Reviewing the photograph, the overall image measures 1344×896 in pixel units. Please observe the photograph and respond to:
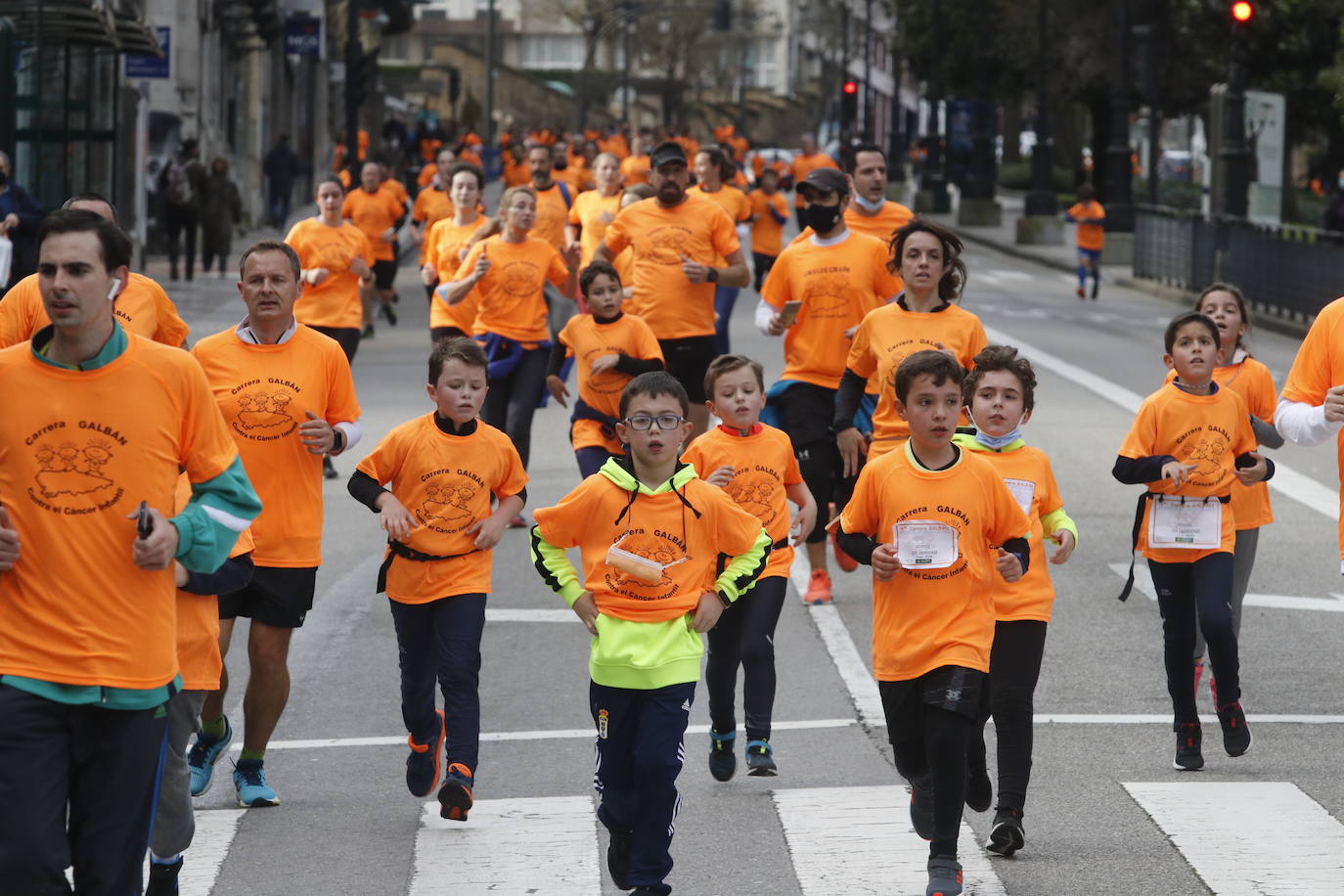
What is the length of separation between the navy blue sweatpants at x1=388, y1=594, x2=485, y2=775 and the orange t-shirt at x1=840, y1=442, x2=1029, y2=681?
1.59 m

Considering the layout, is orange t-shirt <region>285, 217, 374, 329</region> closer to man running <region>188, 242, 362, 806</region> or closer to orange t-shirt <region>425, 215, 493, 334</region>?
orange t-shirt <region>425, 215, 493, 334</region>

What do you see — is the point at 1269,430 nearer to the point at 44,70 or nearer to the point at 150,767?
the point at 150,767

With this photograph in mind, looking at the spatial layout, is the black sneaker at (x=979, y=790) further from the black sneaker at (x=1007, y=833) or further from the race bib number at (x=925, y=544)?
the race bib number at (x=925, y=544)

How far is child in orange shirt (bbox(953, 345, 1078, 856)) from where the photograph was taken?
7.26 meters

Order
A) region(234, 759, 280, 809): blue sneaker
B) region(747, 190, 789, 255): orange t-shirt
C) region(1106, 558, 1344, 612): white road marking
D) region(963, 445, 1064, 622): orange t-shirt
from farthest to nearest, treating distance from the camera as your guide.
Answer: region(747, 190, 789, 255): orange t-shirt, region(1106, 558, 1344, 612): white road marking, region(234, 759, 280, 809): blue sneaker, region(963, 445, 1064, 622): orange t-shirt

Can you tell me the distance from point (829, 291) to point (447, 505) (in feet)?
12.8

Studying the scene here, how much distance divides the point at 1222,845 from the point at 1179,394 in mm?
1846

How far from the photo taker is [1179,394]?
8477mm

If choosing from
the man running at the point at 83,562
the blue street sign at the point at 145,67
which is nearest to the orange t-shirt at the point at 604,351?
the man running at the point at 83,562

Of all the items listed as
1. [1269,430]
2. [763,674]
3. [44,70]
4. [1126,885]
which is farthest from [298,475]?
[44,70]

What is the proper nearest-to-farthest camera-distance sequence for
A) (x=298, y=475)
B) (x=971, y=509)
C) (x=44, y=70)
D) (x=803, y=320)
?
(x=971, y=509) < (x=298, y=475) < (x=803, y=320) < (x=44, y=70)

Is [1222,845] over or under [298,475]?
under

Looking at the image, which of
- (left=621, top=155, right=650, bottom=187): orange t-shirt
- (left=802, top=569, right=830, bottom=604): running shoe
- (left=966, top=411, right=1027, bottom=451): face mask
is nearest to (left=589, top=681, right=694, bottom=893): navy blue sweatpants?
(left=966, top=411, right=1027, bottom=451): face mask

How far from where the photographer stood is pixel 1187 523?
8.41m
